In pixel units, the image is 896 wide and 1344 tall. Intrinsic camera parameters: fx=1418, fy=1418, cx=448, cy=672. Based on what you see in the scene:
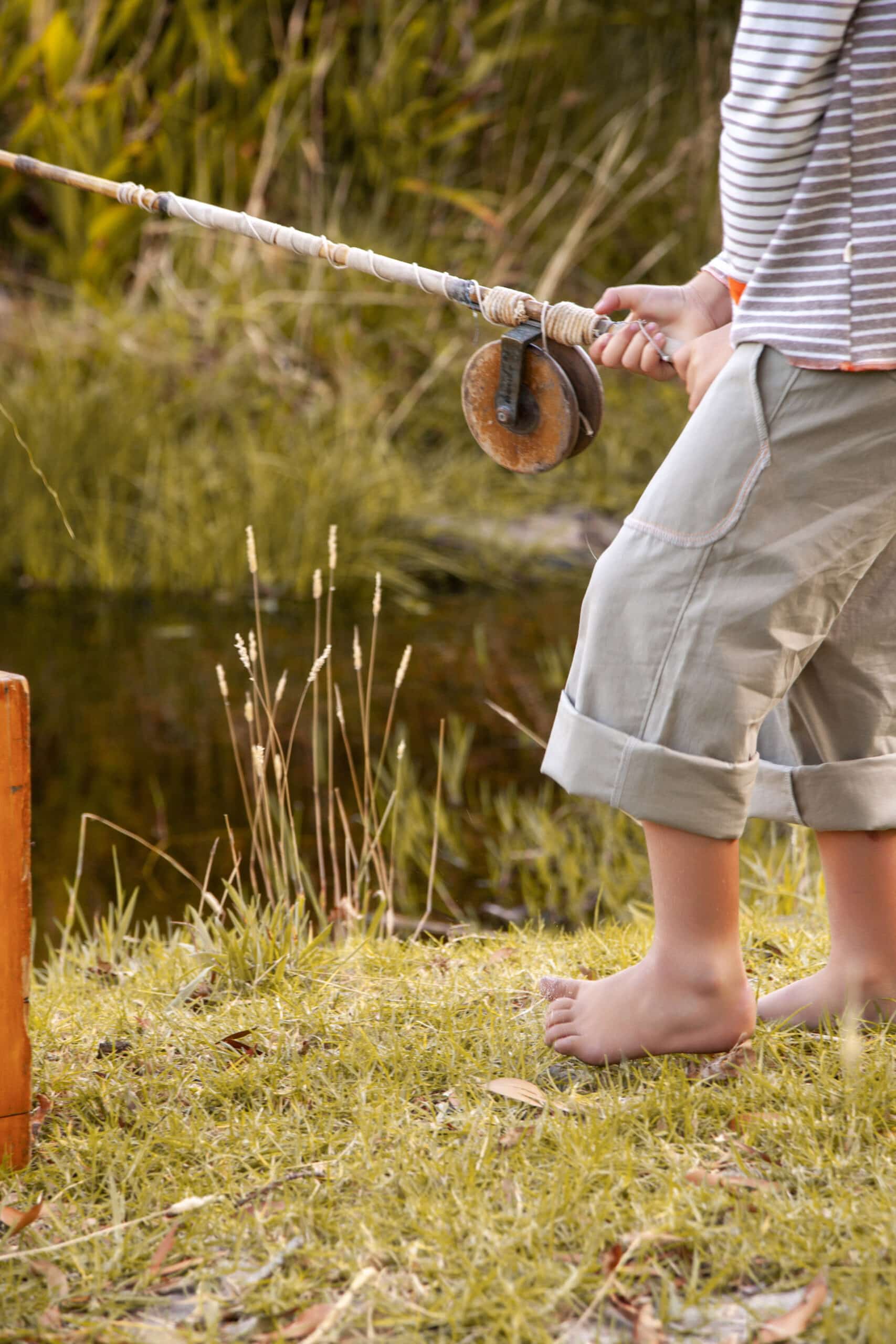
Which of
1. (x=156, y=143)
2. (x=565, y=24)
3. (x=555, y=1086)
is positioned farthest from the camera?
(x=565, y=24)

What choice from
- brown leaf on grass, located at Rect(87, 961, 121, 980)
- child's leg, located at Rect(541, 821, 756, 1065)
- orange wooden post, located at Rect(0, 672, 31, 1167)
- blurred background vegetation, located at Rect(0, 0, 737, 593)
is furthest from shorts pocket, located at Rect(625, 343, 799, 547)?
blurred background vegetation, located at Rect(0, 0, 737, 593)

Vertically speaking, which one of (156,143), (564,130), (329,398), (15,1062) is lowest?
(15,1062)

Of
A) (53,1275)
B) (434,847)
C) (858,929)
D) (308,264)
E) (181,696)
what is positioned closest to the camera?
(53,1275)

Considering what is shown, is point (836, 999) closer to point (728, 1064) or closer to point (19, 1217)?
point (728, 1064)

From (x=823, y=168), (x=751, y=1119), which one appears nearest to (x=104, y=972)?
(x=751, y=1119)

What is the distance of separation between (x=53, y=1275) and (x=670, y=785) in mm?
775

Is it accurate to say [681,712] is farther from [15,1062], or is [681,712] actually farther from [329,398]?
[329,398]

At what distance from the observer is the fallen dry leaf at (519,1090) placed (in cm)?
160

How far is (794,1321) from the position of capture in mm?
1208

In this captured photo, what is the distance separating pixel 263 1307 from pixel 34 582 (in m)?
4.42

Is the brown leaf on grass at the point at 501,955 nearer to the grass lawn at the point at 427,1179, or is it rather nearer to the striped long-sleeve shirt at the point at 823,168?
the grass lawn at the point at 427,1179

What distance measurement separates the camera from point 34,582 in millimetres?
5371

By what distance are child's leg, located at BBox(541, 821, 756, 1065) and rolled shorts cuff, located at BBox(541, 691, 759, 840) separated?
0.02 m

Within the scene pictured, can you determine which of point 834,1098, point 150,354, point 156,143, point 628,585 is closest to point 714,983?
point 834,1098
